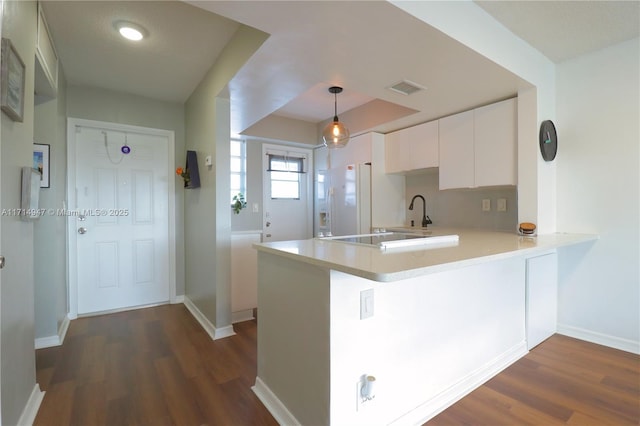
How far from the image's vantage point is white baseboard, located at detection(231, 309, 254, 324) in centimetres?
301

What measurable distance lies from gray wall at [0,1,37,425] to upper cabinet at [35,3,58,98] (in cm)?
20

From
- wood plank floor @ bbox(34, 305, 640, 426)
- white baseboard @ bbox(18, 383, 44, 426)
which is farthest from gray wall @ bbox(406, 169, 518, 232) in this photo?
white baseboard @ bbox(18, 383, 44, 426)

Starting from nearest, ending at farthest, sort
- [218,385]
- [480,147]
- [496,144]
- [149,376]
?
[218,385] < [149,376] < [496,144] < [480,147]

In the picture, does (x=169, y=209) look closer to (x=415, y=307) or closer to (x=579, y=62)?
(x=415, y=307)

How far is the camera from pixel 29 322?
164 cm

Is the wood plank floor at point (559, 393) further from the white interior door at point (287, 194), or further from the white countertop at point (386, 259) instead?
the white interior door at point (287, 194)

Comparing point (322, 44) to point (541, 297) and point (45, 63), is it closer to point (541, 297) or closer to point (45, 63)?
point (45, 63)

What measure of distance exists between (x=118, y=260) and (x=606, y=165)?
469 cm

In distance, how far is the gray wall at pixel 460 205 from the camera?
115 inches

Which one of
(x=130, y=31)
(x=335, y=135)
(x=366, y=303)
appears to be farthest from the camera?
(x=335, y=135)

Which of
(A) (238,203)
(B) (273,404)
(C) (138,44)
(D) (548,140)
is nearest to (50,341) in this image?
(B) (273,404)

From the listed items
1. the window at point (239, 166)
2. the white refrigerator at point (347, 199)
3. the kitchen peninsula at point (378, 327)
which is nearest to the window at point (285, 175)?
the window at point (239, 166)

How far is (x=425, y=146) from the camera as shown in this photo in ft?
10.6

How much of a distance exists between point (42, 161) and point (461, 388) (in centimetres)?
349
